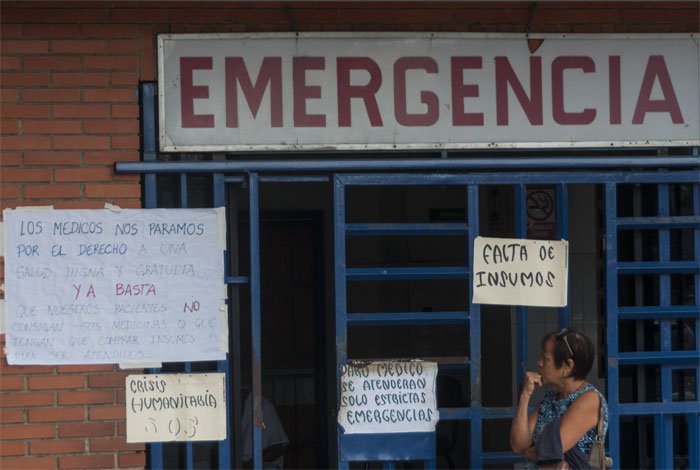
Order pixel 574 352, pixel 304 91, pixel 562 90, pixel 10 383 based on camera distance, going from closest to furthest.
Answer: pixel 574 352 < pixel 10 383 < pixel 304 91 < pixel 562 90

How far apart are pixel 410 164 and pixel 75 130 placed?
1.61 metres

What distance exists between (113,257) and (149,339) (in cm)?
43

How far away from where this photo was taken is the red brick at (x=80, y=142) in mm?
4285

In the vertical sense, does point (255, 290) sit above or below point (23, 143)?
below

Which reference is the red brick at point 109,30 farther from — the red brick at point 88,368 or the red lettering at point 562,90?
the red lettering at point 562,90

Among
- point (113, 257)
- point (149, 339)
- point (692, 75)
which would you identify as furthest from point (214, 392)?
point (692, 75)

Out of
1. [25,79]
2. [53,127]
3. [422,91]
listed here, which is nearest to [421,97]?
→ [422,91]

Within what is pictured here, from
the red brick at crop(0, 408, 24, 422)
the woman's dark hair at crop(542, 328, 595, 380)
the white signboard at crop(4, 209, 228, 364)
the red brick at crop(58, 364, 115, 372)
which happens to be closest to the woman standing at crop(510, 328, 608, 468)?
the woman's dark hair at crop(542, 328, 595, 380)

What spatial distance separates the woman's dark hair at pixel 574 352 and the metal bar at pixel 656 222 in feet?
3.06

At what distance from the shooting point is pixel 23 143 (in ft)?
14.0

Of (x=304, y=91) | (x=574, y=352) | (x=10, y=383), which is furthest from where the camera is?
(x=304, y=91)

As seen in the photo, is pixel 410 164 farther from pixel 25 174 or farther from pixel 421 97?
pixel 25 174

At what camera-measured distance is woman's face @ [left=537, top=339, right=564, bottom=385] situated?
12.3ft

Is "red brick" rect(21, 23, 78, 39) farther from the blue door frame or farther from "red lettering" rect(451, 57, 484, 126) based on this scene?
"red lettering" rect(451, 57, 484, 126)
